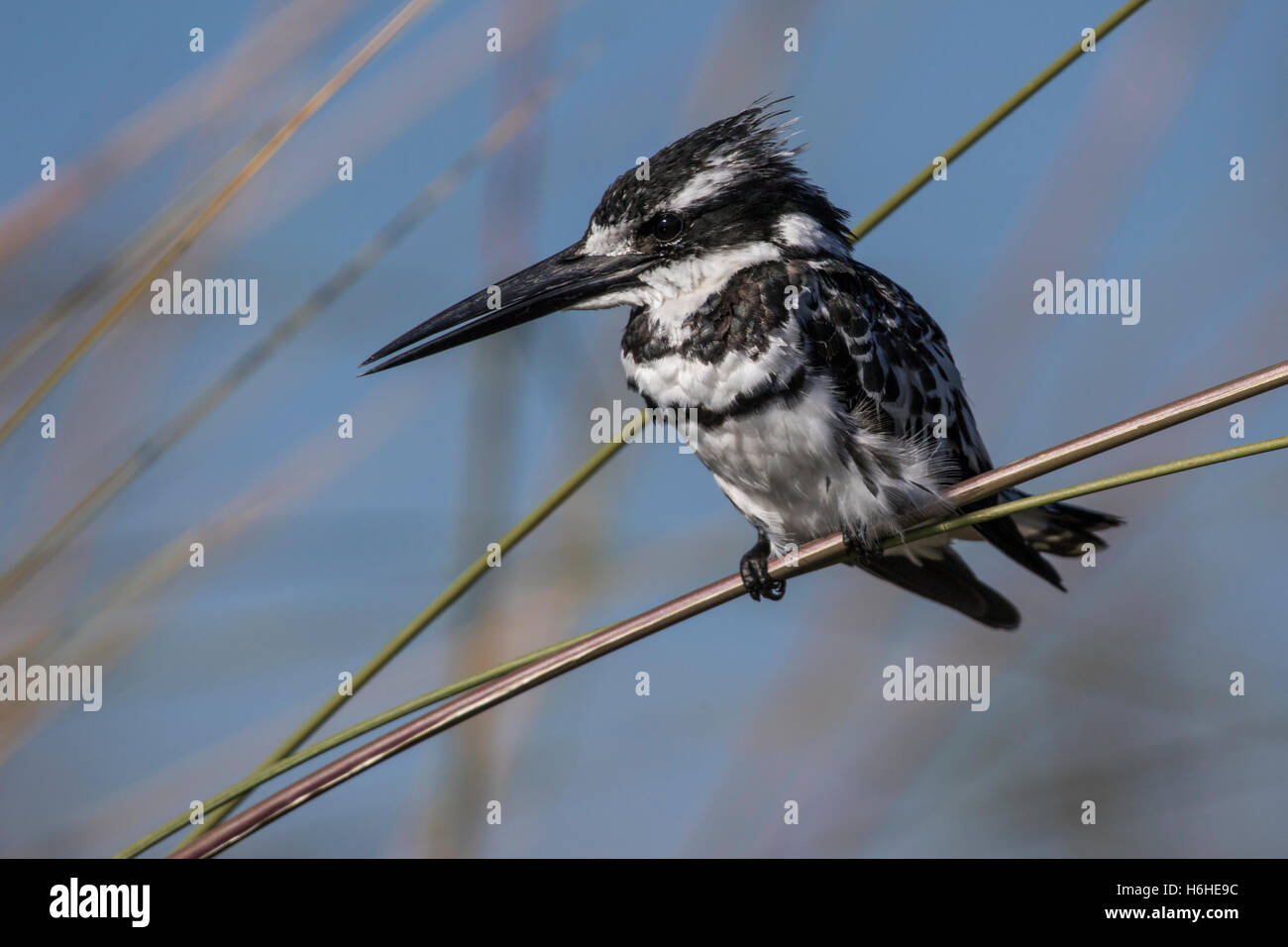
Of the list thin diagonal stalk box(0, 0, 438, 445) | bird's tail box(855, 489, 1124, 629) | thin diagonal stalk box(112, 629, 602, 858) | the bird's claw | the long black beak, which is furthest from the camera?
bird's tail box(855, 489, 1124, 629)

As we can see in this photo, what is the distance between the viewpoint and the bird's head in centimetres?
261

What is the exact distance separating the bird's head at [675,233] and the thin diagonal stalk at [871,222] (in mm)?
824

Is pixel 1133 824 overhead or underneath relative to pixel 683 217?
underneath

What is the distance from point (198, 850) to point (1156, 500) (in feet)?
7.57

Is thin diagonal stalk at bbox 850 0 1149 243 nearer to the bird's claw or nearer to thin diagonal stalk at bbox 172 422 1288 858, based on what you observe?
thin diagonal stalk at bbox 172 422 1288 858

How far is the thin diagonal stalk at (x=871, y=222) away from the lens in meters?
1.49

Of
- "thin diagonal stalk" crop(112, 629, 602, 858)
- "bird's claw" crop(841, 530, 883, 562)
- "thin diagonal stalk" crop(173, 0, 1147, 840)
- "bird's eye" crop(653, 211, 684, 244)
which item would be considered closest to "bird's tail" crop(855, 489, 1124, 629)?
"bird's claw" crop(841, 530, 883, 562)

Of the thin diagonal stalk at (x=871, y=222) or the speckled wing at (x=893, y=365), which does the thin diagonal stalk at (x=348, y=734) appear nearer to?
the thin diagonal stalk at (x=871, y=222)

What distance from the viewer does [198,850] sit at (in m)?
1.44

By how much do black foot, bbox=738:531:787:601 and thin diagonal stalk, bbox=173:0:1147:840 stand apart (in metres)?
0.96

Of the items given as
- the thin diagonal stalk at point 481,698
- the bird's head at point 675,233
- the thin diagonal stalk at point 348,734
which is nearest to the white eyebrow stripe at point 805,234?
the bird's head at point 675,233

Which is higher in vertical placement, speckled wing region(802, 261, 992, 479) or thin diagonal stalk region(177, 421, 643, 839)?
speckled wing region(802, 261, 992, 479)
